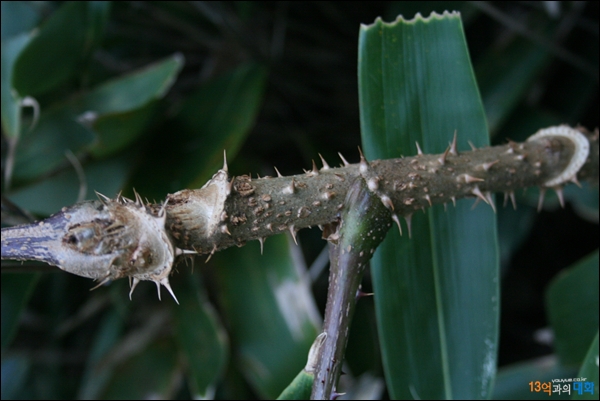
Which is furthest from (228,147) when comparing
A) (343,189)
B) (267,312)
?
(343,189)

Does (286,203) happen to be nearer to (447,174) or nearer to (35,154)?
(447,174)

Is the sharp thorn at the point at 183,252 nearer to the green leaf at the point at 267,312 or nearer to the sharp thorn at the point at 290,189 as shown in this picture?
the sharp thorn at the point at 290,189

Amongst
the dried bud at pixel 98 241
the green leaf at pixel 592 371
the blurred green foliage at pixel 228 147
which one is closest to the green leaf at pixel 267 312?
the blurred green foliage at pixel 228 147

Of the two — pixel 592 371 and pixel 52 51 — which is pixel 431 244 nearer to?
pixel 592 371

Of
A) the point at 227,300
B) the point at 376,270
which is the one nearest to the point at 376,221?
the point at 376,270

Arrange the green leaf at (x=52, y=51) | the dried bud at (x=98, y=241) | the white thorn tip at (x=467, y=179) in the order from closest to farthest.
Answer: the dried bud at (x=98, y=241) → the white thorn tip at (x=467, y=179) → the green leaf at (x=52, y=51)

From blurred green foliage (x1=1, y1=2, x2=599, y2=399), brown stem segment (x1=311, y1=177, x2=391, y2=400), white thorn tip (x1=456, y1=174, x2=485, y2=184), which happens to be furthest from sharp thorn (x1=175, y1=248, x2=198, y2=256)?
blurred green foliage (x1=1, y1=2, x2=599, y2=399)

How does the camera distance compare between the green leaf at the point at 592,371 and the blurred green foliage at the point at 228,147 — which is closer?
the green leaf at the point at 592,371
